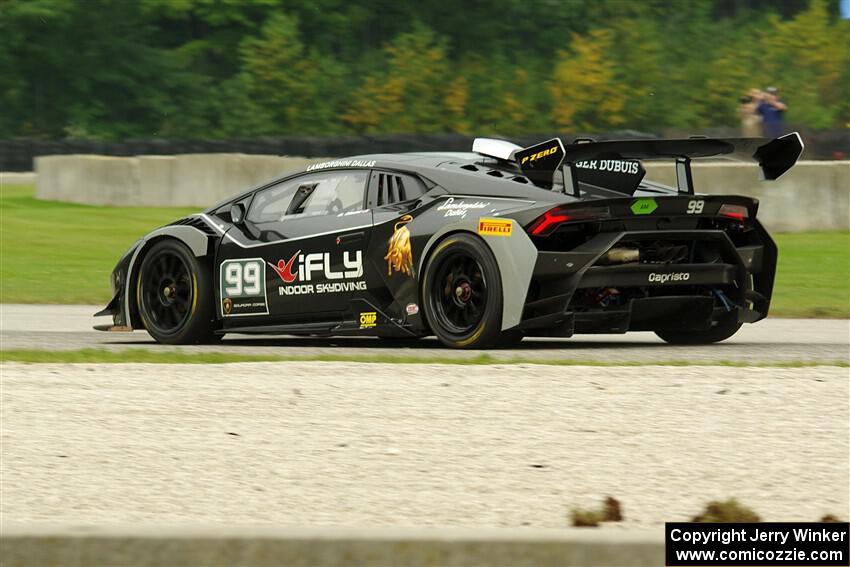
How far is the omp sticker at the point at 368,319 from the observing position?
34.3 feet

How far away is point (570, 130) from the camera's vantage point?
46031 mm

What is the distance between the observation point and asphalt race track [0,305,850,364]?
9.97 m

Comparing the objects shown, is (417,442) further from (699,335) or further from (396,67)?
(396,67)

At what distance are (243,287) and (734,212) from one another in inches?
134

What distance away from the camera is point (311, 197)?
11062 millimetres

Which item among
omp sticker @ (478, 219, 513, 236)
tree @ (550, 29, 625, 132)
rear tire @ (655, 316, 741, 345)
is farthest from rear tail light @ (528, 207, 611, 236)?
tree @ (550, 29, 625, 132)

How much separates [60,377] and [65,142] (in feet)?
91.1

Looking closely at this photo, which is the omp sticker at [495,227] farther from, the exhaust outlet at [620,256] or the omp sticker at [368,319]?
the omp sticker at [368,319]

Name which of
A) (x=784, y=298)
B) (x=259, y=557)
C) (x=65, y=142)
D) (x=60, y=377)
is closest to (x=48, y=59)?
(x=65, y=142)

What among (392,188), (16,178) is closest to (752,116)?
(392,188)

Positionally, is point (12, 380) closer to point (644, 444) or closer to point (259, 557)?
point (644, 444)

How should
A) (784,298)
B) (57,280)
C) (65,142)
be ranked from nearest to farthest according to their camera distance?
(784,298)
(57,280)
(65,142)

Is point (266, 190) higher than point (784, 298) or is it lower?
higher

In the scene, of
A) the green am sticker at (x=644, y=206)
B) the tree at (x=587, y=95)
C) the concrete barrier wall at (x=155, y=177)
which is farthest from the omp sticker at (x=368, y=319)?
the tree at (x=587, y=95)
